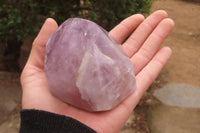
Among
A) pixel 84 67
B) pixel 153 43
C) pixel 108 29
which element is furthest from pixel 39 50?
pixel 108 29

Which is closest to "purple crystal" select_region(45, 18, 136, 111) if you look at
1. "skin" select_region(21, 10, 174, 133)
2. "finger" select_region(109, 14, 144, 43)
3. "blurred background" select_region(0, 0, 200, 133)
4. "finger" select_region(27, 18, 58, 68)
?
"skin" select_region(21, 10, 174, 133)

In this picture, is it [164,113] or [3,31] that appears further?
[164,113]

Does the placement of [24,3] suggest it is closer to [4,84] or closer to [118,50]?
[4,84]

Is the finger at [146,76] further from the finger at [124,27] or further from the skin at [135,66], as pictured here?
the finger at [124,27]

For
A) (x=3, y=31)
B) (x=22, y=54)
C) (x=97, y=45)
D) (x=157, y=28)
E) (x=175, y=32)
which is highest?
(x=97, y=45)

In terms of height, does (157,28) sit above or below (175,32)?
above

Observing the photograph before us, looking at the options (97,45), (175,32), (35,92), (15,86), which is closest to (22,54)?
(15,86)

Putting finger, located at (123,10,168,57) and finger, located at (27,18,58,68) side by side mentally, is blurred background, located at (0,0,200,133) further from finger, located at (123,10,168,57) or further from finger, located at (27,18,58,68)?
finger, located at (27,18,58,68)

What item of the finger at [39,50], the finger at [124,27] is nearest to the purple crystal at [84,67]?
the finger at [39,50]
